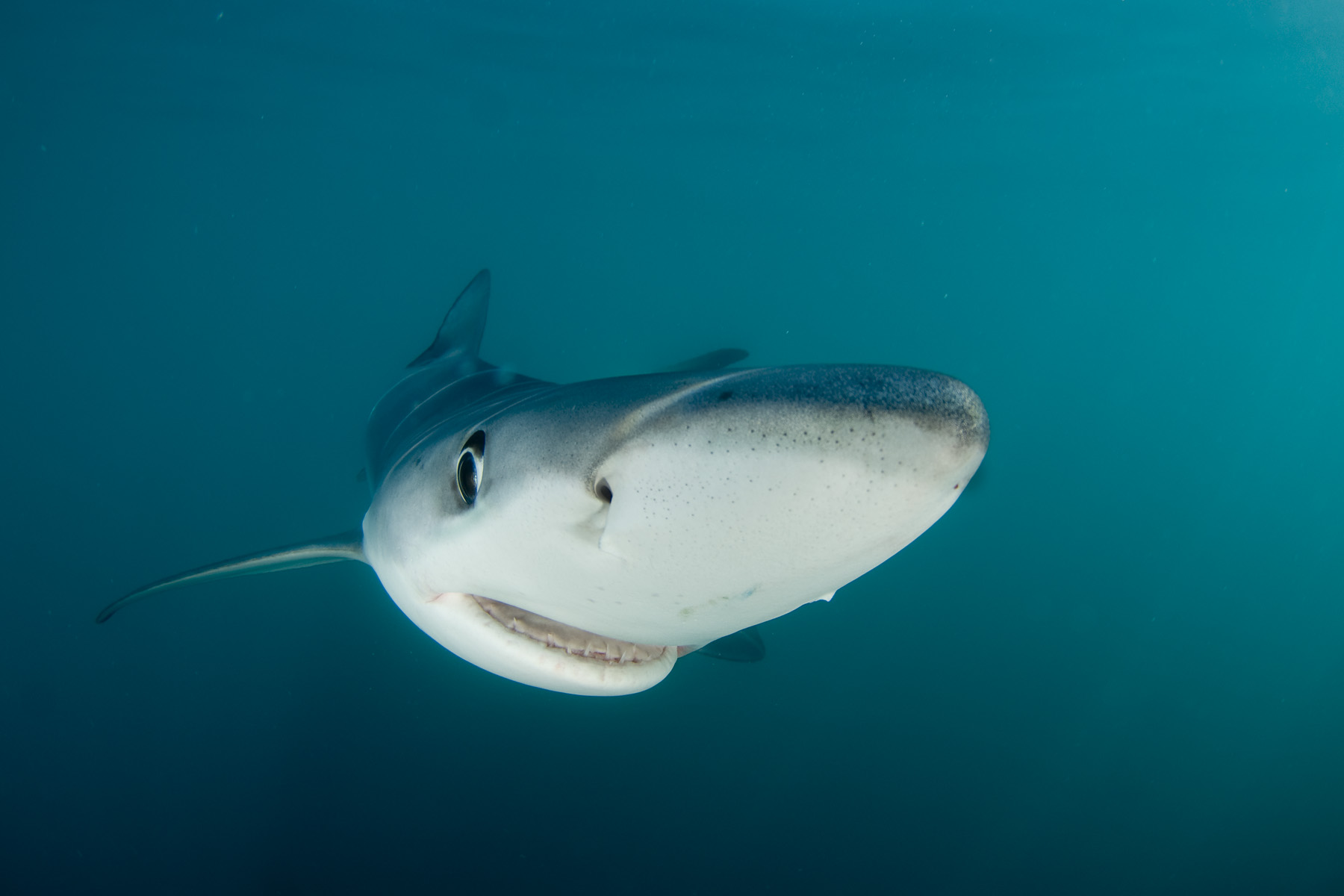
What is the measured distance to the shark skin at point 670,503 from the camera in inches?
27.6

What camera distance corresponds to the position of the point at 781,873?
8172 millimetres

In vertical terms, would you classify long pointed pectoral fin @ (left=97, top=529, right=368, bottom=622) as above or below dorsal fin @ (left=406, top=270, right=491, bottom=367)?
below

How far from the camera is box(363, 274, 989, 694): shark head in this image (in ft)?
2.30

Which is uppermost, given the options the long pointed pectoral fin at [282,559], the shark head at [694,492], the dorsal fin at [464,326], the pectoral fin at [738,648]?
the dorsal fin at [464,326]

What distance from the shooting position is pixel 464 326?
416 centimetres

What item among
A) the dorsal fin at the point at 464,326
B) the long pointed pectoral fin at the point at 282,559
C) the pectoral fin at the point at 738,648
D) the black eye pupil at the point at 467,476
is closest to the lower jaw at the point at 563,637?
the black eye pupil at the point at 467,476

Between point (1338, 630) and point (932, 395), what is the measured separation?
30.8m

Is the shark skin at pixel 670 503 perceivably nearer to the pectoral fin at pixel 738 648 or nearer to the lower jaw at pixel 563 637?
the lower jaw at pixel 563 637

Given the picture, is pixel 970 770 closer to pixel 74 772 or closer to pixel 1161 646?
pixel 1161 646

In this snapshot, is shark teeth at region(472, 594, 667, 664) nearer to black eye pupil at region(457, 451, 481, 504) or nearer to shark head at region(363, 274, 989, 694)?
shark head at region(363, 274, 989, 694)

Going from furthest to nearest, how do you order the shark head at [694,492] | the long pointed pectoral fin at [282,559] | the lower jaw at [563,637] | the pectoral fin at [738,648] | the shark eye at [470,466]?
the pectoral fin at [738,648], the long pointed pectoral fin at [282,559], the lower jaw at [563,637], the shark eye at [470,466], the shark head at [694,492]

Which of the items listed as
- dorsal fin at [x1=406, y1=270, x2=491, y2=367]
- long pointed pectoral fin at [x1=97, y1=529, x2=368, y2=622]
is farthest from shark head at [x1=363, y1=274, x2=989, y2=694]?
dorsal fin at [x1=406, y1=270, x2=491, y2=367]

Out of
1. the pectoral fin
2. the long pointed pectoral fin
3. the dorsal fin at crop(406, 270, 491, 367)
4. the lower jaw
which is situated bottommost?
the pectoral fin

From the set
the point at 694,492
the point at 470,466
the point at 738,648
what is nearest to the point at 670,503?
the point at 694,492
